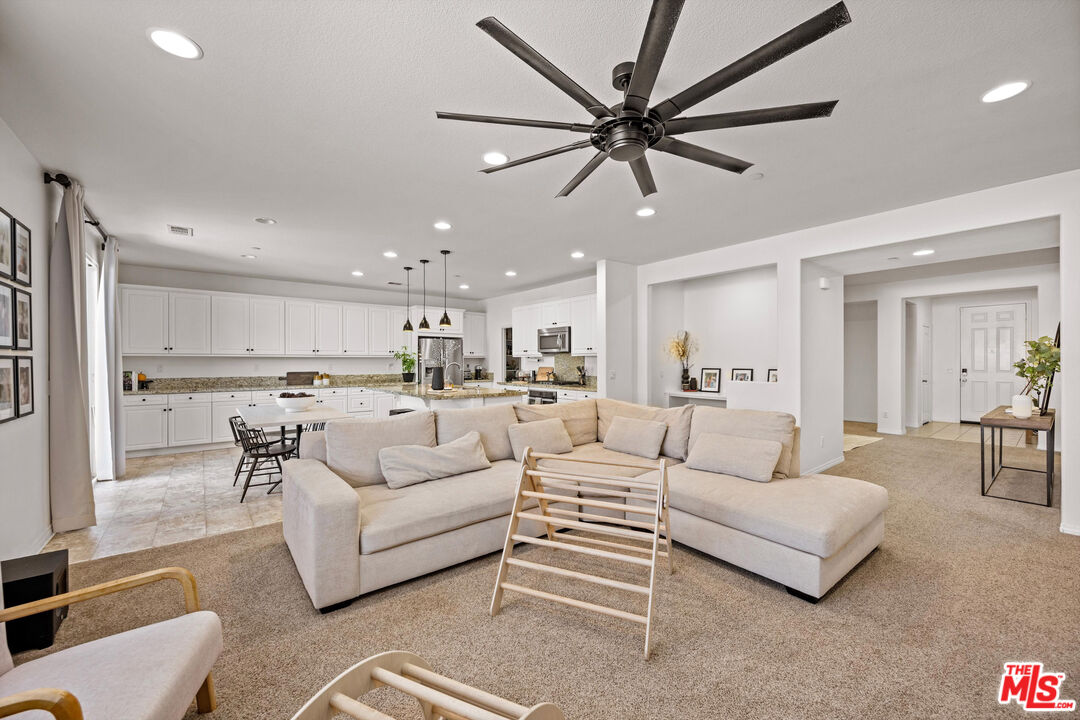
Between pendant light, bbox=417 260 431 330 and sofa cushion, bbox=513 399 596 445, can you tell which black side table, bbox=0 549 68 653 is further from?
pendant light, bbox=417 260 431 330

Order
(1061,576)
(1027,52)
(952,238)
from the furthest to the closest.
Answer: (952,238)
(1061,576)
(1027,52)

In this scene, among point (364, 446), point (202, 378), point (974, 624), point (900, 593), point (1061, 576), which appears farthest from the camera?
point (202, 378)

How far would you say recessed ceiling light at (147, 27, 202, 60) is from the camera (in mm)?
1770

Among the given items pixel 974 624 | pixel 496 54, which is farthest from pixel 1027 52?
Result: pixel 974 624

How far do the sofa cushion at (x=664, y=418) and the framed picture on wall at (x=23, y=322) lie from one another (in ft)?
13.1

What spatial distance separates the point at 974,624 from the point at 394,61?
3726mm

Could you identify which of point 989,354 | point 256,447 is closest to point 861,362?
point 989,354

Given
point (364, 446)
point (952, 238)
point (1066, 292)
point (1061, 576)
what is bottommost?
point (1061, 576)

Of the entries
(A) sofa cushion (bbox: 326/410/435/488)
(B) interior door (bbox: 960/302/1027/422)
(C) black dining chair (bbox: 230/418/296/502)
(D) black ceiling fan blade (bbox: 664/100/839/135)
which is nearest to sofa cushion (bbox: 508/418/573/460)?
(A) sofa cushion (bbox: 326/410/435/488)

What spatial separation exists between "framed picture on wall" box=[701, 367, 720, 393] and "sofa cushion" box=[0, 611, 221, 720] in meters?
5.91

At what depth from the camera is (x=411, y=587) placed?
8.17 feet

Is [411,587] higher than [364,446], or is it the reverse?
[364,446]

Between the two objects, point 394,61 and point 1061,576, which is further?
point 1061,576

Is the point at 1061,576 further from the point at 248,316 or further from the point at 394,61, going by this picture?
the point at 248,316
